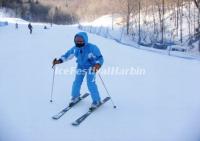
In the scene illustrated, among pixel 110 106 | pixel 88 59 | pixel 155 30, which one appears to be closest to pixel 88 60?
pixel 88 59

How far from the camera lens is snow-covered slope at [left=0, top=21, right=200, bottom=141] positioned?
17.5 ft

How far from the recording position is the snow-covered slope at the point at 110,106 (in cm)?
533

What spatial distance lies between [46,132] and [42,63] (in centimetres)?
616

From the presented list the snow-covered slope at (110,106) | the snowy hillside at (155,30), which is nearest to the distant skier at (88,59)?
the snow-covered slope at (110,106)

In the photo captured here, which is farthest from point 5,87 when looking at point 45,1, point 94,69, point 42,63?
point 45,1

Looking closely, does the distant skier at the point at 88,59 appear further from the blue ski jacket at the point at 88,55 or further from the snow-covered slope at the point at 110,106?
the snow-covered slope at the point at 110,106

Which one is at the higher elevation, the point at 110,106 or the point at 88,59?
the point at 88,59

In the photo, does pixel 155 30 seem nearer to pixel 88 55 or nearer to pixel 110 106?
pixel 110 106

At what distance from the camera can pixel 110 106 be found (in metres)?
6.55

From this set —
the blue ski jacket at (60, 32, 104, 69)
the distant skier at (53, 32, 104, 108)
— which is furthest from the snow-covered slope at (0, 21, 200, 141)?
the blue ski jacket at (60, 32, 104, 69)

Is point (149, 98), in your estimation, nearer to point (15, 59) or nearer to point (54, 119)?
point (54, 119)

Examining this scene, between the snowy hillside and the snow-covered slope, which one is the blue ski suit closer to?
the snow-covered slope

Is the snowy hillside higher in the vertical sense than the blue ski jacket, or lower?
higher

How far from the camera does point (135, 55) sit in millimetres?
13742
